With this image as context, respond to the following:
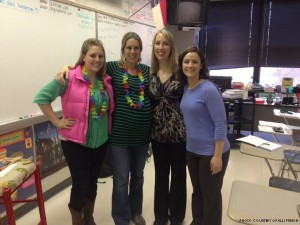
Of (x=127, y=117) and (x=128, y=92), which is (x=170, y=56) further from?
(x=127, y=117)

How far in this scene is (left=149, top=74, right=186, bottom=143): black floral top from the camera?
1.92 meters

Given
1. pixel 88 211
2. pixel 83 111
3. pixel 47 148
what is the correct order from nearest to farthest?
pixel 83 111
pixel 88 211
pixel 47 148

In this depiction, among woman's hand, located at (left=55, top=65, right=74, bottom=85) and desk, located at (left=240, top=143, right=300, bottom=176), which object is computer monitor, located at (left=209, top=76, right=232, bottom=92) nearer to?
desk, located at (left=240, top=143, right=300, bottom=176)

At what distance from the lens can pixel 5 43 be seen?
6.84 ft

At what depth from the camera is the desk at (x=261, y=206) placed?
1.24 m

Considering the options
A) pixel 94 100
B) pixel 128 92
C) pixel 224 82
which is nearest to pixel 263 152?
pixel 128 92

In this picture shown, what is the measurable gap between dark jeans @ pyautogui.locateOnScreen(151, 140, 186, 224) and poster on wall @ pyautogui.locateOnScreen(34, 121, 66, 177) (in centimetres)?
110

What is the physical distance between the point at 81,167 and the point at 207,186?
80 cm

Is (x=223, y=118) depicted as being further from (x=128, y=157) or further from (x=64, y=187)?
(x=64, y=187)

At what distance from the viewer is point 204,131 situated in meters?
1.74

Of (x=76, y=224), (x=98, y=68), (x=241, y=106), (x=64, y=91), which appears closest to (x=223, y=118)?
(x=98, y=68)

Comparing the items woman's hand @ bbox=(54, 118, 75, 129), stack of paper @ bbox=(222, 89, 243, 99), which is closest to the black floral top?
woman's hand @ bbox=(54, 118, 75, 129)

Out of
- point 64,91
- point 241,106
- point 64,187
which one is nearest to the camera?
point 64,91

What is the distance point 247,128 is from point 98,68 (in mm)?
3971
